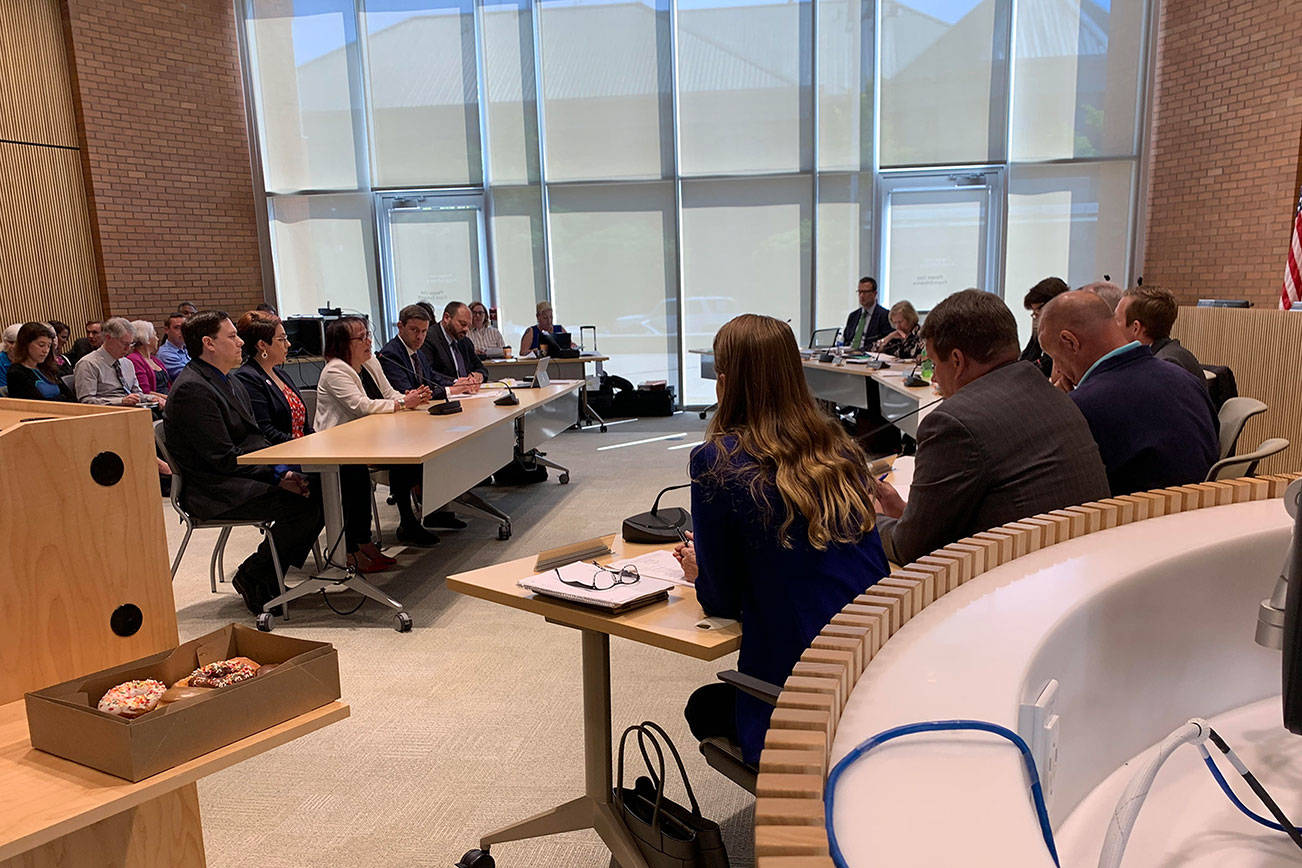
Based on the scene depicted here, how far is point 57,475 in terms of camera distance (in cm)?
148

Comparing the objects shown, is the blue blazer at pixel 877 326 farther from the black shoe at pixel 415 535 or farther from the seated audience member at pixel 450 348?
the black shoe at pixel 415 535

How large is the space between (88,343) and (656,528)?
749 cm

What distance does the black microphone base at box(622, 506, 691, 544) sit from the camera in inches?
96.0

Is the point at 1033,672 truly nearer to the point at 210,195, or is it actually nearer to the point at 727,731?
the point at 727,731

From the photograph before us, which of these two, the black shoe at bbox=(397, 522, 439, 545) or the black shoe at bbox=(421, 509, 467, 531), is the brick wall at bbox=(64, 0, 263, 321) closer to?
the black shoe at bbox=(421, 509, 467, 531)

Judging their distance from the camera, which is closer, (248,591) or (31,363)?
(248,591)

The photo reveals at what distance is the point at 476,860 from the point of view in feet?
7.19

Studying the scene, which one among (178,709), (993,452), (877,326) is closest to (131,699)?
(178,709)

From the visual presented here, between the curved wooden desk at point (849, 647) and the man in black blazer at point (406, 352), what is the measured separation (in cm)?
490

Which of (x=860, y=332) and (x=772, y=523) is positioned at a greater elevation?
(x=772, y=523)

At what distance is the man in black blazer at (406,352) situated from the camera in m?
5.87

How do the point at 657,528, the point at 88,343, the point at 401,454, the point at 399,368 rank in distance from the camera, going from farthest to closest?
1. the point at 88,343
2. the point at 399,368
3. the point at 401,454
4. the point at 657,528

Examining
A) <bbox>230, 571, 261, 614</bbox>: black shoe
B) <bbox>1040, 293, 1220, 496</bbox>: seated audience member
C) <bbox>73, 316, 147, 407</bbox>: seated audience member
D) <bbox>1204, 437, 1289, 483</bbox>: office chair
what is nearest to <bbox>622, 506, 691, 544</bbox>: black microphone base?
<bbox>1040, 293, 1220, 496</bbox>: seated audience member

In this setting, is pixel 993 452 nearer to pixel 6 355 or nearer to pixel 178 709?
pixel 178 709
